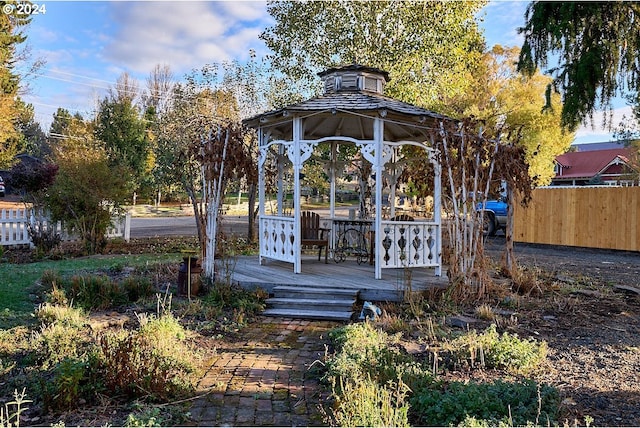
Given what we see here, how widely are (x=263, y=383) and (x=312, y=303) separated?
2807mm

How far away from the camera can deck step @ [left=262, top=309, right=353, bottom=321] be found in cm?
608

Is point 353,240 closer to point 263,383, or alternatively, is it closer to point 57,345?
point 263,383

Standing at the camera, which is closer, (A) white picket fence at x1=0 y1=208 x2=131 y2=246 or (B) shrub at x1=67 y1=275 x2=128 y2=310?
(B) shrub at x1=67 y1=275 x2=128 y2=310

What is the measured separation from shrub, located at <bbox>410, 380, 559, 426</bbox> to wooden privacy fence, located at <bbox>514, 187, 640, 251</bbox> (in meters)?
12.8

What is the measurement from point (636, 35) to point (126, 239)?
1272cm

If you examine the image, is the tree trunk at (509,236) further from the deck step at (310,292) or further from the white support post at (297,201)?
the white support post at (297,201)

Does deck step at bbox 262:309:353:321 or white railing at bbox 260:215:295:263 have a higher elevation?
white railing at bbox 260:215:295:263

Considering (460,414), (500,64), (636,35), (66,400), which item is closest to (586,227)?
(636,35)

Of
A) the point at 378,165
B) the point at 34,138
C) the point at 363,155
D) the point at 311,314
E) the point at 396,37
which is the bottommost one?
the point at 311,314

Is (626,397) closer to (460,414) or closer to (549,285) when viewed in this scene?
(460,414)

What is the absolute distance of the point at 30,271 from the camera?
345 inches

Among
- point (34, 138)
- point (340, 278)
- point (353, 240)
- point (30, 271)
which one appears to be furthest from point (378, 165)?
point (34, 138)

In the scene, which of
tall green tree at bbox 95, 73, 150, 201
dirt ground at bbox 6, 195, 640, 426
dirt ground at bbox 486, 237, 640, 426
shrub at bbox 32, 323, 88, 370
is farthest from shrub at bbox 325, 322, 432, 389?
tall green tree at bbox 95, 73, 150, 201

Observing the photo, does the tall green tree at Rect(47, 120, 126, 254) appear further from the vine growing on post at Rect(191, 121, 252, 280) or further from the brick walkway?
the brick walkway
